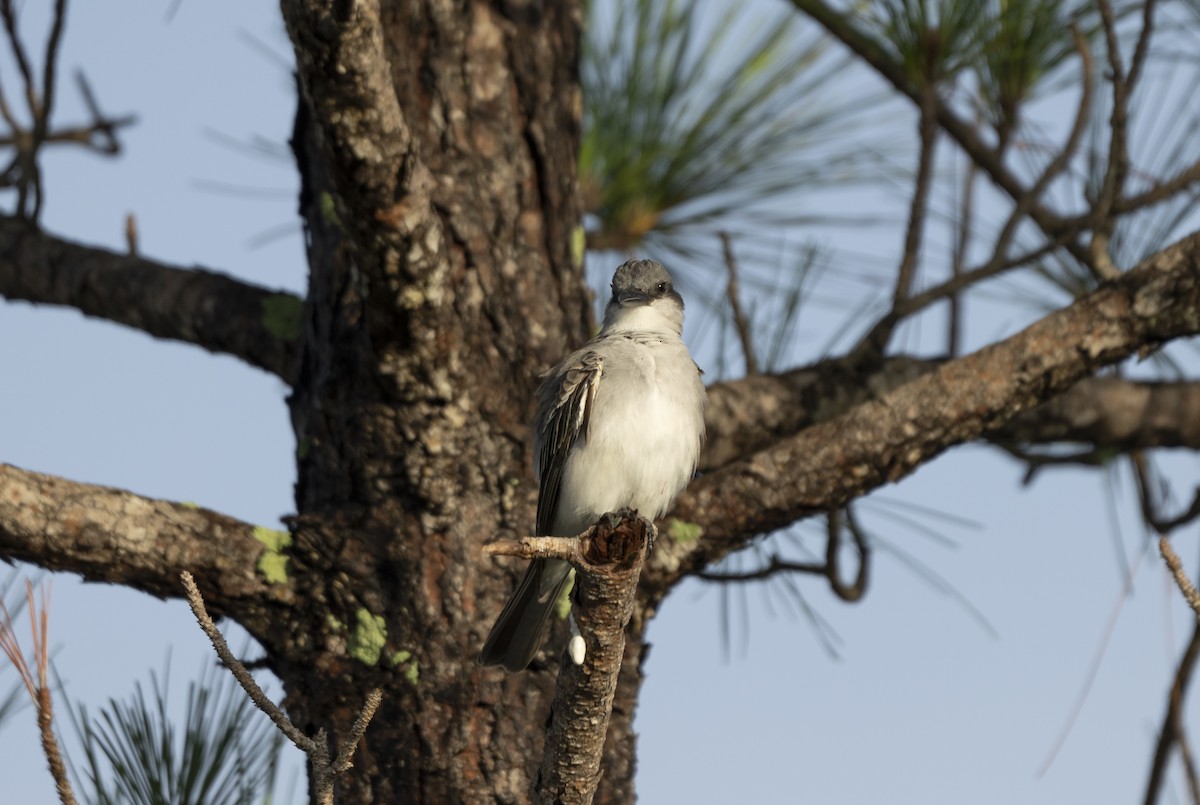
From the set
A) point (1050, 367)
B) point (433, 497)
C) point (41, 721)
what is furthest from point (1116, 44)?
point (41, 721)

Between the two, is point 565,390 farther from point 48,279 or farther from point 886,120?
point 886,120

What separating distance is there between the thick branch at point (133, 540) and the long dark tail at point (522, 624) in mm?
562

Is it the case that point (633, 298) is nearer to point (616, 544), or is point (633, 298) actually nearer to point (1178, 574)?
point (616, 544)

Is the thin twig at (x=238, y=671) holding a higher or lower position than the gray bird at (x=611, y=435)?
lower

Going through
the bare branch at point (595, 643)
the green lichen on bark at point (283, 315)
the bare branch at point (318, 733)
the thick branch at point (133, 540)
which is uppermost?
the green lichen on bark at point (283, 315)

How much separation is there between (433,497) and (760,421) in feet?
3.78

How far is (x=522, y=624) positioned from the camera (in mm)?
3627

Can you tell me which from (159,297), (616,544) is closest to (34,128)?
(159,297)

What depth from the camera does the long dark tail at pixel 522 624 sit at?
3.60 meters

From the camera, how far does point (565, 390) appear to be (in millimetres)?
3816

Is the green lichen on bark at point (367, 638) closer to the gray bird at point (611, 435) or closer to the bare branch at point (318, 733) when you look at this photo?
the gray bird at point (611, 435)

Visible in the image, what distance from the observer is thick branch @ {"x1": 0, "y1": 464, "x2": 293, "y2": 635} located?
3328 millimetres

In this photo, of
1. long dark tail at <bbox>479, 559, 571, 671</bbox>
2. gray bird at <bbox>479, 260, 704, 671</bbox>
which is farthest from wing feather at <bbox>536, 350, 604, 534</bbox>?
long dark tail at <bbox>479, 559, 571, 671</bbox>

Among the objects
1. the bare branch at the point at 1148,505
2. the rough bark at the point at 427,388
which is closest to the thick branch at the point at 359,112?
the rough bark at the point at 427,388
